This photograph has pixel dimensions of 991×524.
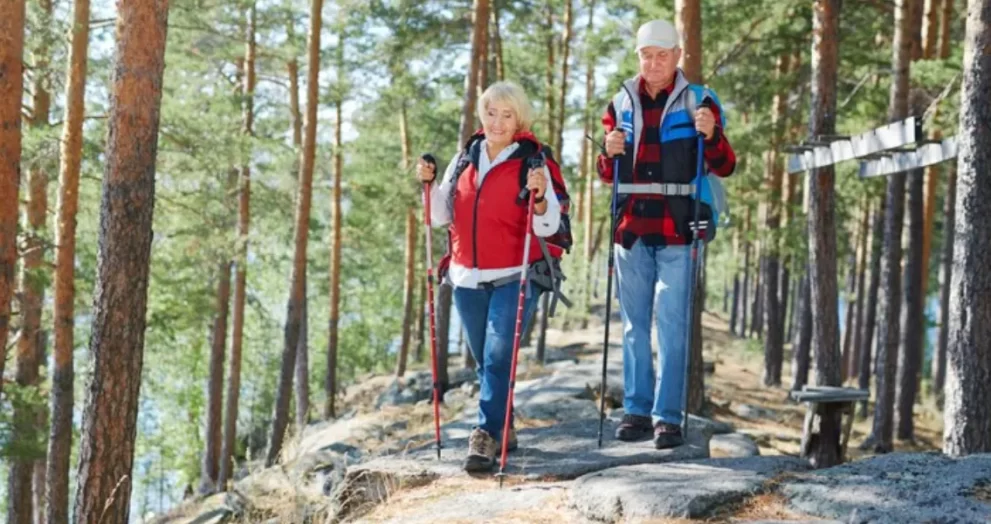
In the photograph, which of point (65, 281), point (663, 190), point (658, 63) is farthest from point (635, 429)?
point (65, 281)

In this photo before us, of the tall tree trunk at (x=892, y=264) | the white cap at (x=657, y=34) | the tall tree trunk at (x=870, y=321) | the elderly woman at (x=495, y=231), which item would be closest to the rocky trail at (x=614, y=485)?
the elderly woman at (x=495, y=231)

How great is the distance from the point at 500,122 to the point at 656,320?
5.01ft

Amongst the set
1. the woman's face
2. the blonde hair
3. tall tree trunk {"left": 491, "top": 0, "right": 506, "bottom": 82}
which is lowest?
the woman's face

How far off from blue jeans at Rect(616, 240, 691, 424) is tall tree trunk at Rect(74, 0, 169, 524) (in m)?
3.32

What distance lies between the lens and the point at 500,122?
16.7ft

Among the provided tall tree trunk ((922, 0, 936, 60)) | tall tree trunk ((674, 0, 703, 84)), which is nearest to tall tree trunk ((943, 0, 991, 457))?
tall tree trunk ((674, 0, 703, 84))

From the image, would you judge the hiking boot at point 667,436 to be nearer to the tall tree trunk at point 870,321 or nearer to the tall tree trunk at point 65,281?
the tall tree trunk at point 65,281

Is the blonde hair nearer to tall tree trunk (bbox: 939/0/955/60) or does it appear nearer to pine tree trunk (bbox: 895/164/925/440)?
pine tree trunk (bbox: 895/164/925/440)

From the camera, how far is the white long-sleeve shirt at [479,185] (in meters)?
5.04

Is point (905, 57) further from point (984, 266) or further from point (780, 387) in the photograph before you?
point (780, 387)

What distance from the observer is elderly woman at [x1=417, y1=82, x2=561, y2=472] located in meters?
5.11

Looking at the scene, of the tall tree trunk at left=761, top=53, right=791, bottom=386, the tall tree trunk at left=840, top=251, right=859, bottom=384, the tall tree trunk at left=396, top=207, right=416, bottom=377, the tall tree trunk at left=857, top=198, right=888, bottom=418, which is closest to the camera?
the tall tree trunk at left=857, top=198, right=888, bottom=418

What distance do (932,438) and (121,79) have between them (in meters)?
15.1

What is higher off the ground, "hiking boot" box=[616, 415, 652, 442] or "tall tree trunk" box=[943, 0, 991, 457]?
"tall tree trunk" box=[943, 0, 991, 457]
